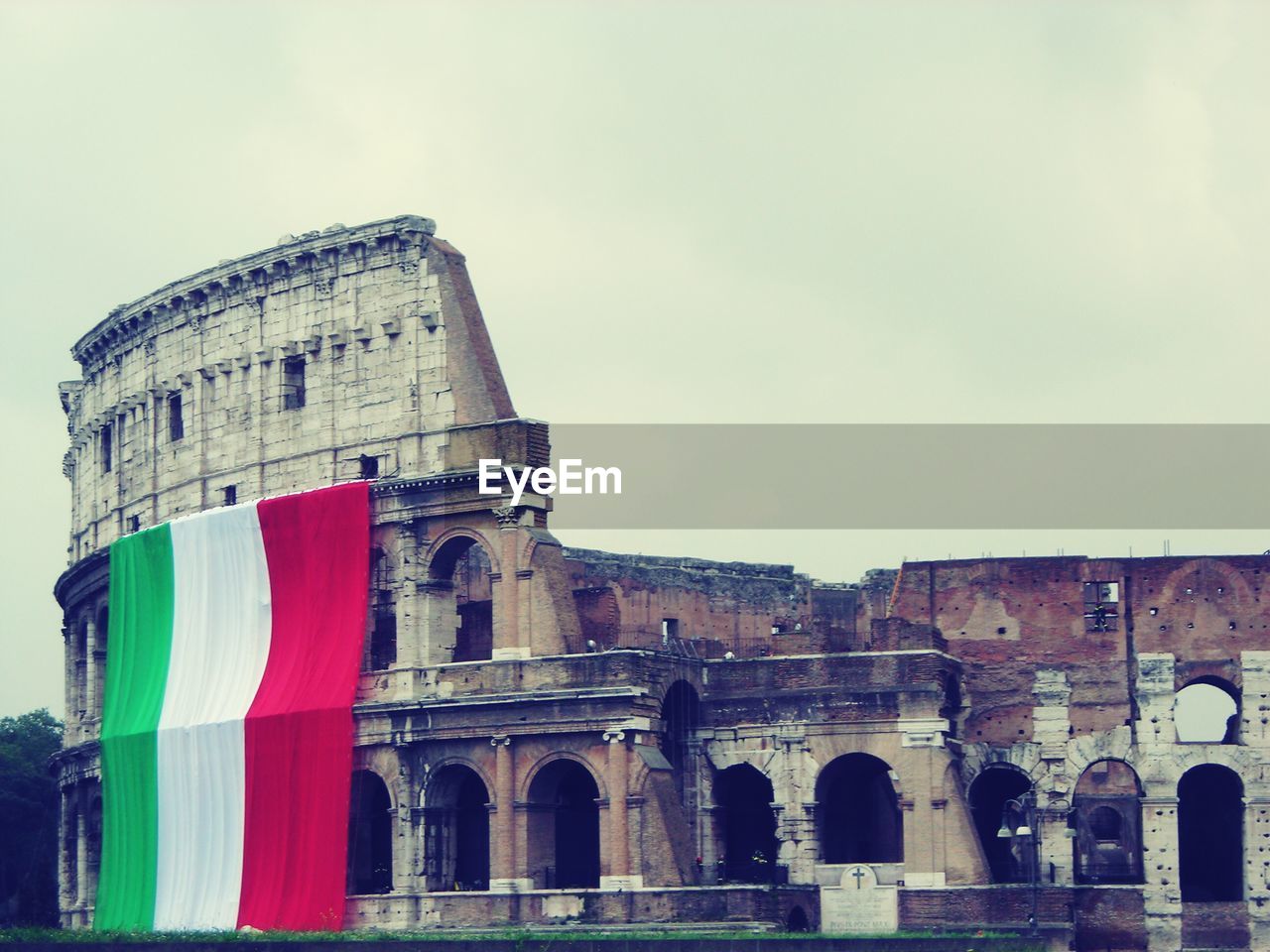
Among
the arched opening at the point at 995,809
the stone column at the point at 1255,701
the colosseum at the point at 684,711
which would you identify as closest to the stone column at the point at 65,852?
the colosseum at the point at 684,711

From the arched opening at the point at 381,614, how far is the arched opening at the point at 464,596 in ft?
3.96

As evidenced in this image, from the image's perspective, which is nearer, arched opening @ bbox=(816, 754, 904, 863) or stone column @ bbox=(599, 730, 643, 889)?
stone column @ bbox=(599, 730, 643, 889)

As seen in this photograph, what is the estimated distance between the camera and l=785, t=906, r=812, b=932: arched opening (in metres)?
52.0

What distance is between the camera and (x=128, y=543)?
208ft

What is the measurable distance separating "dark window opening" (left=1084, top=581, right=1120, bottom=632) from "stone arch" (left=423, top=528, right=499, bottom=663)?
1308 centimetres

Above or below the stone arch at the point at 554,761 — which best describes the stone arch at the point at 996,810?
below

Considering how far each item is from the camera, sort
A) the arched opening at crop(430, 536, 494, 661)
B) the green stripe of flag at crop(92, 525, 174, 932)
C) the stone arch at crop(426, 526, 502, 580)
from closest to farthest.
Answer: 1. the stone arch at crop(426, 526, 502, 580)
2. the arched opening at crop(430, 536, 494, 661)
3. the green stripe of flag at crop(92, 525, 174, 932)

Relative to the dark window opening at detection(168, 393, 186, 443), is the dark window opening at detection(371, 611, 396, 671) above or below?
below

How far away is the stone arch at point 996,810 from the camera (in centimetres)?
5791

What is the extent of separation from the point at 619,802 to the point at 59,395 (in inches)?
1103

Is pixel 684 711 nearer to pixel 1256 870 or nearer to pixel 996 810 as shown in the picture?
pixel 996 810

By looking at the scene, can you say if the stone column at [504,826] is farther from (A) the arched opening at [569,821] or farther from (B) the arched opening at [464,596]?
(B) the arched opening at [464,596]

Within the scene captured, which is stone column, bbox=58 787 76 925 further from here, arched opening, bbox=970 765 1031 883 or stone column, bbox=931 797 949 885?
stone column, bbox=931 797 949 885

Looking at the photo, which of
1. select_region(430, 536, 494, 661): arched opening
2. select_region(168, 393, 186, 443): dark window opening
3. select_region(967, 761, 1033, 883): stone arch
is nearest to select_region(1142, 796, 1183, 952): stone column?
select_region(967, 761, 1033, 883): stone arch
